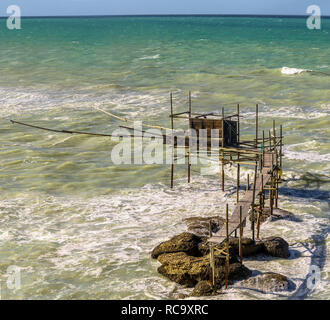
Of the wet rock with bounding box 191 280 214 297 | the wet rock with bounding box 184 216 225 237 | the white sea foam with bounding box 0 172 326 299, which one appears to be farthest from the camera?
the wet rock with bounding box 184 216 225 237

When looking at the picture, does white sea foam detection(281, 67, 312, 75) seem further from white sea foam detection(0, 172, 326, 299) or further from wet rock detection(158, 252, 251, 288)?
wet rock detection(158, 252, 251, 288)

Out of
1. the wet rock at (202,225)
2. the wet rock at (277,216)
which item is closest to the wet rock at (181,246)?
the wet rock at (202,225)

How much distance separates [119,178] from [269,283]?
40.7 ft

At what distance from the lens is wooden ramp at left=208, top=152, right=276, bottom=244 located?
1673 cm

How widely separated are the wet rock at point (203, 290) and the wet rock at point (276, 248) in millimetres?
3207

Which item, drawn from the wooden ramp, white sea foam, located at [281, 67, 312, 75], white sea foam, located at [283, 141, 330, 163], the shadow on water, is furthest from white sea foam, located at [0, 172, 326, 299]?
white sea foam, located at [281, 67, 312, 75]

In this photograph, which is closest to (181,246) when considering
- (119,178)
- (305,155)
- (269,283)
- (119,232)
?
(269,283)

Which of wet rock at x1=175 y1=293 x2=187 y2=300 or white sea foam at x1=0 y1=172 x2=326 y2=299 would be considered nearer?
wet rock at x1=175 y1=293 x2=187 y2=300

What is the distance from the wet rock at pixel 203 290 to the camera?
15508mm

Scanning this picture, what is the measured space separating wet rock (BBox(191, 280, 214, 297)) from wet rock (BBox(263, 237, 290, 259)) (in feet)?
10.5

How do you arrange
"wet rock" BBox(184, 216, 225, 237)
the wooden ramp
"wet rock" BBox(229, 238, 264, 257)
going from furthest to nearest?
"wet rock" BBox(184, 216, 225, 237) < "wet rock" BBox(229, 238, 264, 257) < the wooden ramp

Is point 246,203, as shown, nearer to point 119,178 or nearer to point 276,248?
point 276,248

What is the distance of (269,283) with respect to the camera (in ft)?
53.0

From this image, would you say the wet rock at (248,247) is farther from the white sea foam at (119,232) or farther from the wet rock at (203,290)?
the wet rock at (203,290)
